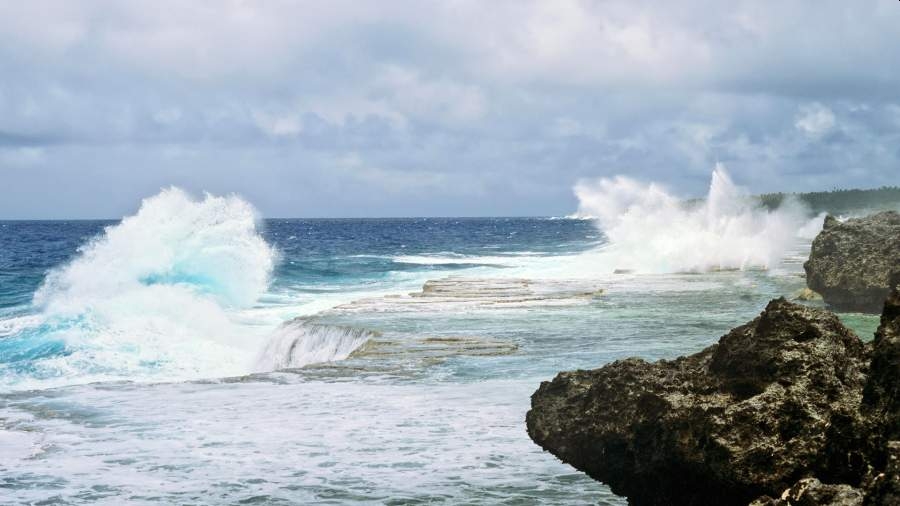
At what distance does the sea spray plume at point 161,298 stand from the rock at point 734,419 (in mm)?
9966

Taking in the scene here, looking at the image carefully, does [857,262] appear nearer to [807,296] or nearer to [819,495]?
[807,296]

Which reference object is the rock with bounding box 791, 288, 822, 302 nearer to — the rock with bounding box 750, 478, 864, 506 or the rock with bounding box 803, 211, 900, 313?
the rock with bounding box 803, 211, 900, 313

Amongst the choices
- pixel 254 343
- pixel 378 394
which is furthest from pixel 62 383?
pixel 378 394

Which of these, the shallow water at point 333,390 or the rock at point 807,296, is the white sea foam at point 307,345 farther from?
the rock at point 807,296

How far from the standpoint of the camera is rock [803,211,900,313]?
55.9ft

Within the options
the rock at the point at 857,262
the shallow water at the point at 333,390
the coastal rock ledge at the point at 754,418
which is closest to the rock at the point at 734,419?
the coastal rock ledge at the point at 754,418

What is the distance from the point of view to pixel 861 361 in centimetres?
548

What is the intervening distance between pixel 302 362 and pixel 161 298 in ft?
35.6

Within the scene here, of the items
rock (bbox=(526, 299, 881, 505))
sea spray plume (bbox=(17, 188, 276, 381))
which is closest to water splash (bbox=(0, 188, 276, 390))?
sea spray plume (bbox=(17, 188, 276, 381))

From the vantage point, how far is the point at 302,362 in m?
14.7

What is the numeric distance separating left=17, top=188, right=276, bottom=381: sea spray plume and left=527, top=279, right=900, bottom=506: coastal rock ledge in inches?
396

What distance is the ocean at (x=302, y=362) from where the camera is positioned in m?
6.95

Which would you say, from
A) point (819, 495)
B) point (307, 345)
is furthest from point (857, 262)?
point (819, 495)

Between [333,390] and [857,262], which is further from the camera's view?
[857,262]
